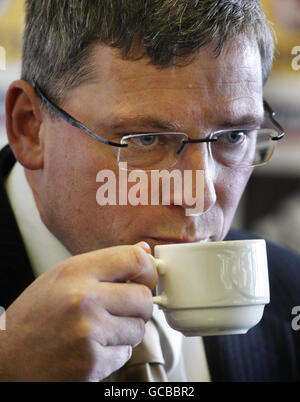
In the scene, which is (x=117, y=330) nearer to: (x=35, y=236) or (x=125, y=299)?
(x=125, y=299)

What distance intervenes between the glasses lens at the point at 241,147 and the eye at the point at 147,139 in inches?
4.4

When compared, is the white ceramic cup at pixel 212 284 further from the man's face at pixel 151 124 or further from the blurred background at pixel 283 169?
the blurred background at pixel 283 169

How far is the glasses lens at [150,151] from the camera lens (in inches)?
45.6

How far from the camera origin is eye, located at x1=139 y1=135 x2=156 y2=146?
1.16 m

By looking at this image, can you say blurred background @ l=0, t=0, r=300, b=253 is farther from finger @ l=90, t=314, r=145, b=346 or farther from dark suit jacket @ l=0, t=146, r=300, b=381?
finger @ l=90, t=314, r=145, b=346

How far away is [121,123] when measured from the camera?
1146 mm

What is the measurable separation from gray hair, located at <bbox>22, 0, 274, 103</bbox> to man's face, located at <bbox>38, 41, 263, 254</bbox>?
2cm

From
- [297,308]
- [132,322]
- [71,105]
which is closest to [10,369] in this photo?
[132,322]

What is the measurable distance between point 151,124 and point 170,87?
0.24 feet
